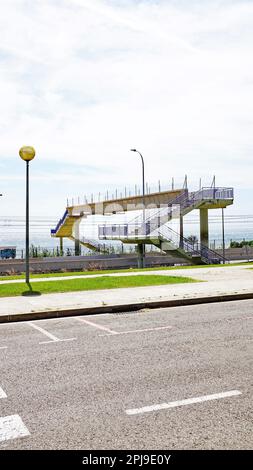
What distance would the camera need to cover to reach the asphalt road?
442 centimetres

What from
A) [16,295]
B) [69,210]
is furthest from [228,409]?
[69,210]

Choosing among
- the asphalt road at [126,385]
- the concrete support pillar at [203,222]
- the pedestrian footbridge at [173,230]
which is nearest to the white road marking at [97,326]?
the asphalt road at [126,385]

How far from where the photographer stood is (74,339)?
860 cm

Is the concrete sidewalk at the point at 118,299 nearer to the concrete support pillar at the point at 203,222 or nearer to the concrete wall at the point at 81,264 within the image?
the concrete wall at the point at 81,264

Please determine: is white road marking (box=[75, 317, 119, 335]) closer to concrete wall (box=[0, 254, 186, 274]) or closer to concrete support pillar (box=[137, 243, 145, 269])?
concrete wall (box=[0, 254, 186, 274])

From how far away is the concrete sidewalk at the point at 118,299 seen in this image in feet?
36.7

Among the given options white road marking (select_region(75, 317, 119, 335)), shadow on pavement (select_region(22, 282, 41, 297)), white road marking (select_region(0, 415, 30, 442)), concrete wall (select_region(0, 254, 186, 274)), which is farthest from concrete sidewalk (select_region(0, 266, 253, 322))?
concrete wall (select_region(0, 254, 186, 274))

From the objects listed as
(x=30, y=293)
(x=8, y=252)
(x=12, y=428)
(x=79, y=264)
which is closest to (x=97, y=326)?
(x=30, y=293)

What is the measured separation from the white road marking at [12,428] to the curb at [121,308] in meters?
5.80

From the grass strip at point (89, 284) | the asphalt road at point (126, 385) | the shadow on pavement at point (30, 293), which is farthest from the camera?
the grass strip at point (89, 284)

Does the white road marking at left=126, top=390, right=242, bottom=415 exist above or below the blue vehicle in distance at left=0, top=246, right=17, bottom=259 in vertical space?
below

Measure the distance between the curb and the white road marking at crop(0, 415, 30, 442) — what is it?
5.80 m
